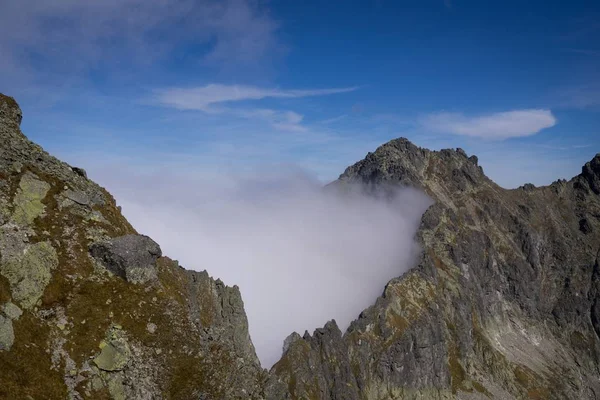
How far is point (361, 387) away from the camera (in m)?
186

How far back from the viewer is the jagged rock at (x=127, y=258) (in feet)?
161

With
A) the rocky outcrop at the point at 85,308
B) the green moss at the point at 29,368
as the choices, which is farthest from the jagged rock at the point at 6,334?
the green moss at the point at 29,368

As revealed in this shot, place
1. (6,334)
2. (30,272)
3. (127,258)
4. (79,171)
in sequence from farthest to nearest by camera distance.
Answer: (79,171), (127,258), (30,272), (6,334)

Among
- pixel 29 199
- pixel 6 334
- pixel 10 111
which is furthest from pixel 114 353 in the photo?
pixel 10 111

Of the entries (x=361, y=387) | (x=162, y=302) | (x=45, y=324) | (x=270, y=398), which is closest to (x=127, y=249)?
(x=162, y=302)

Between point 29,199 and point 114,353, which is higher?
point 29,199

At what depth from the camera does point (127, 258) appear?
163 feet

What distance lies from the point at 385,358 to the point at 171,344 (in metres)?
173

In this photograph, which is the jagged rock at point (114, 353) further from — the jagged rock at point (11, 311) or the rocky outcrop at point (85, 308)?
the jagged rock at point (11, 311)

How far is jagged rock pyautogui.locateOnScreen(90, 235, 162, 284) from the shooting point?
49.1 m

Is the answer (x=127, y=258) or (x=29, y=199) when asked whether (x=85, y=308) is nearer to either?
(x=127, y=258)

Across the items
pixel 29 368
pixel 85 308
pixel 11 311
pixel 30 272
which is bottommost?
pixel 29 368

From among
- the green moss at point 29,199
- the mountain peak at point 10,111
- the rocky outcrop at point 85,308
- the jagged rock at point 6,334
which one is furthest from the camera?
the mountain peak at point 10,111

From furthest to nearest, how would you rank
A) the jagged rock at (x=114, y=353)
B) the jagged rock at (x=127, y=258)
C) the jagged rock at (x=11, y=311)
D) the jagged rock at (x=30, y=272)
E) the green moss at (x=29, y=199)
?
the jagged rock at (x=127, y=258), the green moss at (x=29, y=199), the jagged rock at (x=30, y=272), the jagged rock at (x=114, y=353), the jagged rock at (x=11, y=311)
